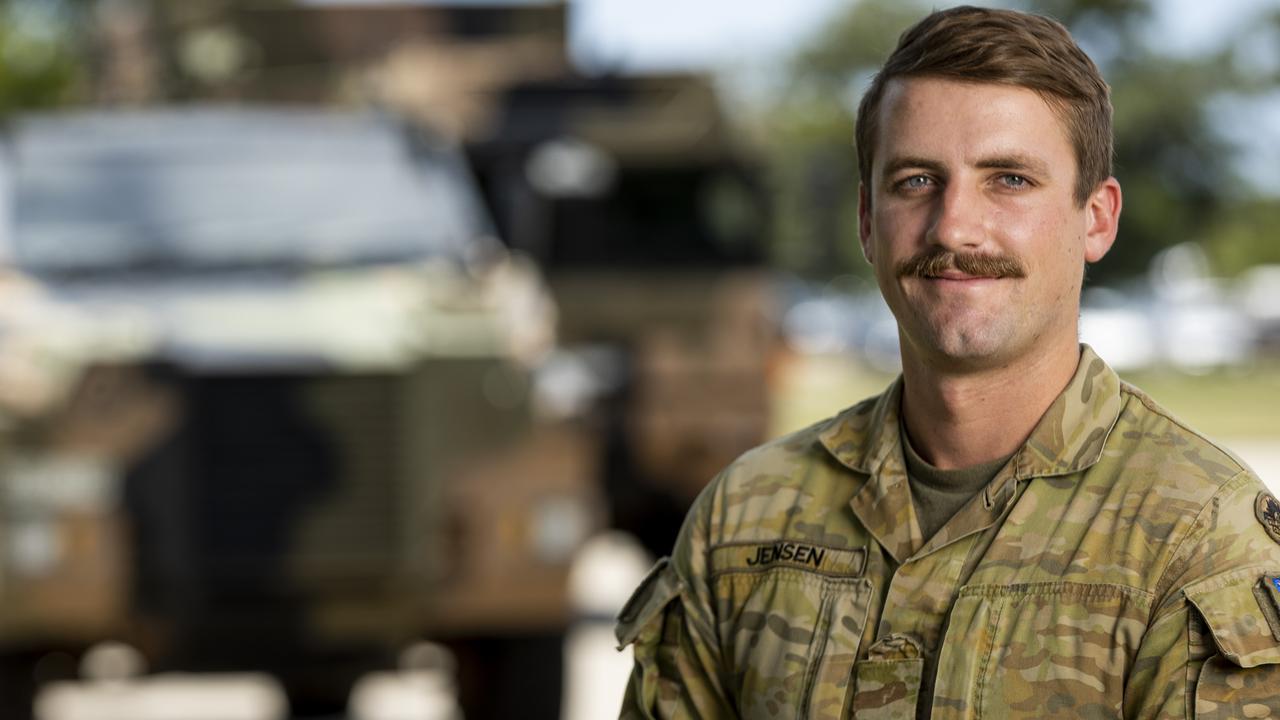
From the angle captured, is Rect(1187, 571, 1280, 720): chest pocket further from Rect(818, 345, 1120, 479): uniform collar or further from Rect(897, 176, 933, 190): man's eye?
Rect(897, 176, 933, 190): man's eye

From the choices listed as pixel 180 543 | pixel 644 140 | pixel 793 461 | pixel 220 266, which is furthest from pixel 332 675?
pixel 793 461

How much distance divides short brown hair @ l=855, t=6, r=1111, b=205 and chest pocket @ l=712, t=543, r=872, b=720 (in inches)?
19.4

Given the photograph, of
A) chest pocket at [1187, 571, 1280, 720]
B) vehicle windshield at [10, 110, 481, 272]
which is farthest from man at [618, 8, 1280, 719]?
vehicle windshield at [10, 110, 481, 272]

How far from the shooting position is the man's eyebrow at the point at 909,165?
6.86 feet

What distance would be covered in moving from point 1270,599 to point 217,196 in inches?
226

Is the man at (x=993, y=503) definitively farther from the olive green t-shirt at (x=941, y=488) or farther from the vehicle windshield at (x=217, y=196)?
the vehicle windshield at (x=217, y=196)

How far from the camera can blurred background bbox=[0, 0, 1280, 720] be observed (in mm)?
5980

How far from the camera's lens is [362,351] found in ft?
21.2

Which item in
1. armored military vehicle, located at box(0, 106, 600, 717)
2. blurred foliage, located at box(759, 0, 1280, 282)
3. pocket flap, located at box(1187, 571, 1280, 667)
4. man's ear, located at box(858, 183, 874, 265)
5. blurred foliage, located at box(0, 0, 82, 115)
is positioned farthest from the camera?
blurred foliage, located at box(759, 0, 1280, 282)

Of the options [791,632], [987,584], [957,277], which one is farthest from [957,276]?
[791,632]

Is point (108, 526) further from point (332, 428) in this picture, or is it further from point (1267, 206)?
point (1267, 206)

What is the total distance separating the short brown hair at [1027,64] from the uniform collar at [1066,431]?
7.6 inches

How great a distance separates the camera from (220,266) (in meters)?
6.98

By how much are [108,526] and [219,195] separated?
174 cm
